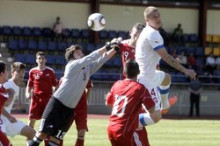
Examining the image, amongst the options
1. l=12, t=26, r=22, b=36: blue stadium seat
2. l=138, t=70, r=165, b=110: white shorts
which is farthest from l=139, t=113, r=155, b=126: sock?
l=12, t=26, r=22, b=36: blue stadium seat

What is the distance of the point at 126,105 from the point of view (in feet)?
31.3

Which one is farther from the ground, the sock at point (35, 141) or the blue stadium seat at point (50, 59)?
the blue stadium seat at point (50, 59)

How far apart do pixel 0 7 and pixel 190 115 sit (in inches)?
474

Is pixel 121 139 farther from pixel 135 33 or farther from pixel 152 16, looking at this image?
pixel 135 33

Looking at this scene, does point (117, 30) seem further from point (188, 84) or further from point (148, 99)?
point (148, 99)

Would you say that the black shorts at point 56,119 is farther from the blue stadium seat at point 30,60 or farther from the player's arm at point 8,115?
the blue stadium seat at point 30,60

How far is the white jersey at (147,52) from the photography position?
11.2 meters

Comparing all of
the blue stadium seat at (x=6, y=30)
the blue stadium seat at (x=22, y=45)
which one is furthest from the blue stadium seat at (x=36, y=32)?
the blue stadium seat at (x=6, y=30)

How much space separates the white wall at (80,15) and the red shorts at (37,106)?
2149 cm

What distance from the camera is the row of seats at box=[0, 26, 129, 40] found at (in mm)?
36719

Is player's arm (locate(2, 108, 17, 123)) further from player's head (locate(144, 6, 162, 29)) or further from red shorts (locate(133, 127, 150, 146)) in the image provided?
player's head (locate(144, 6, 162, 29))

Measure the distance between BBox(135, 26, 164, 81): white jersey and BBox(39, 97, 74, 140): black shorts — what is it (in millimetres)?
1600

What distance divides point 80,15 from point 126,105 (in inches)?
1158

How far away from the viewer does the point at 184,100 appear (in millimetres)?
34625
